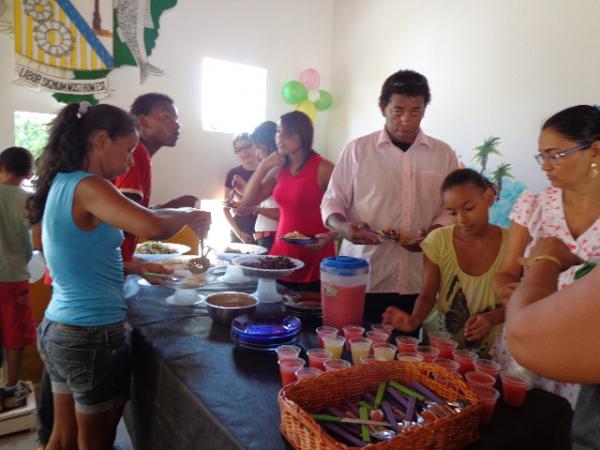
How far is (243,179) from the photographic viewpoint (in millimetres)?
3973

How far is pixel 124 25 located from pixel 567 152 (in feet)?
14.2

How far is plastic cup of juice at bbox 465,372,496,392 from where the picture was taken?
1011 mm

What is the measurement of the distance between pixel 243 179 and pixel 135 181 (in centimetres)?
193

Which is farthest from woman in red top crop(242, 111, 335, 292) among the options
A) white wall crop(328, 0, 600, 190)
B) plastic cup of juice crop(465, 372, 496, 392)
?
white wall crop(328, 0, 600, 190)

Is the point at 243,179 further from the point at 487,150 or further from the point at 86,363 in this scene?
the point at 86,363

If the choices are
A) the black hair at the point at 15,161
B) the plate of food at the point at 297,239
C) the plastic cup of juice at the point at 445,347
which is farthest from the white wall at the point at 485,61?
the black hair at the point at 15,161

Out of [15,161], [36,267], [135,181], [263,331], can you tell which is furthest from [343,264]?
[36,267]

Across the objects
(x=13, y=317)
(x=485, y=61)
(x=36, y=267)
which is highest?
(x=485, y=61)

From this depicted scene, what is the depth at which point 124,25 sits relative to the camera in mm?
4242

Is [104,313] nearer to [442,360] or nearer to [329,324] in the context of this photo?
[329,324]

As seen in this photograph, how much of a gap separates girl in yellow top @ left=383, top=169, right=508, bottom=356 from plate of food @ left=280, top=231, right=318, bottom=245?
69 centimetres

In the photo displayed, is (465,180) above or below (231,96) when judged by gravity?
below

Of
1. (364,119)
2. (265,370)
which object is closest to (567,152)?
(265,370)

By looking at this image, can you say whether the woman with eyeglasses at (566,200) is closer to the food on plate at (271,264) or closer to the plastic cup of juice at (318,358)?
the plastic cup of juice at (318,358)
